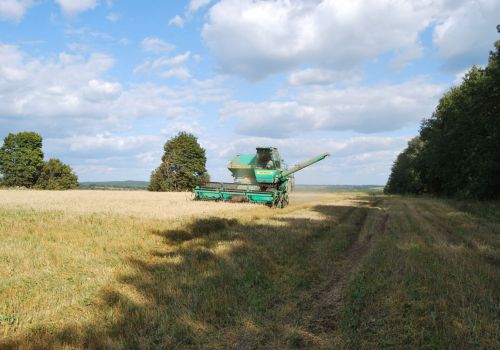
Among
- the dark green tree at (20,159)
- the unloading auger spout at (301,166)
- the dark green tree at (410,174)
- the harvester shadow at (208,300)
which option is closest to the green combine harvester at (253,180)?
the unloading auger spout at (301,166)

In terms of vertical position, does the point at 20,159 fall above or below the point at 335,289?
above

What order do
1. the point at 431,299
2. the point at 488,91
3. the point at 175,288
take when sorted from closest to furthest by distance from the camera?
the point at 431,299 → the point at 175,288 → the point at 488,91

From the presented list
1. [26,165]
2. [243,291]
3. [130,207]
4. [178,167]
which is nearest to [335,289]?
[243,291]

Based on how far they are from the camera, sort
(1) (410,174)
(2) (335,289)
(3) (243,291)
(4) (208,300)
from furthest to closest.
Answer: (1) (410,174) < (2) (335,289) < (3) (243,291) < (4) (208,300)

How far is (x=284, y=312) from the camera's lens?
581cm

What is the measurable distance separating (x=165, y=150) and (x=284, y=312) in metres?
61.6

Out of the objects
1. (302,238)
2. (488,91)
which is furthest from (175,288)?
(488,91)

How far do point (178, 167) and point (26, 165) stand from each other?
23.1 m

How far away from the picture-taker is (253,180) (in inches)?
1088

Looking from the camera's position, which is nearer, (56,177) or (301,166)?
(301,166)

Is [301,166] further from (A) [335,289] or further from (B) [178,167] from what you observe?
(B) [178,167]

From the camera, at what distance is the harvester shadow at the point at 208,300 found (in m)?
4.91

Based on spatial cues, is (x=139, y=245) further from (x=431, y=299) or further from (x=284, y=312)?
(x=431, y=299)

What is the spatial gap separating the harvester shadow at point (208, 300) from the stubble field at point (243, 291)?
0.07ft
